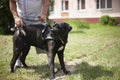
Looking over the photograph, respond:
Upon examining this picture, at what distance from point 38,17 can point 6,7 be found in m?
11.0

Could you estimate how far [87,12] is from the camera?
112 ft

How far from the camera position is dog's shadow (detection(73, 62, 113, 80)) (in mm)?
6194

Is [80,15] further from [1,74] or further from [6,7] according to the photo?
[1,74]

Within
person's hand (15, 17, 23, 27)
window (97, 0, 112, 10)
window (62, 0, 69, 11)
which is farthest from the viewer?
window (62, 0, 69, 11)

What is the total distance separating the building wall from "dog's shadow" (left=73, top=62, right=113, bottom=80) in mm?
25175

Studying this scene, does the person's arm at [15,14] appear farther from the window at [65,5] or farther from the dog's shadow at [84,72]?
the window at [65,5]

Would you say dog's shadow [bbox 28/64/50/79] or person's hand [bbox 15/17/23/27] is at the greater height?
person's hand [bbox 15/17/23/27]

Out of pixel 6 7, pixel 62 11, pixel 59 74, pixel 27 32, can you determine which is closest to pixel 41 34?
pixel 27 32

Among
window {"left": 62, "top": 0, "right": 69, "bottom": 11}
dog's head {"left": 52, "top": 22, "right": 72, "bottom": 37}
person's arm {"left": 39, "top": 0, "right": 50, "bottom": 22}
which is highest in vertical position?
person's arm {"left": 39, "top": 0, "right": 50, "bottom": 22}

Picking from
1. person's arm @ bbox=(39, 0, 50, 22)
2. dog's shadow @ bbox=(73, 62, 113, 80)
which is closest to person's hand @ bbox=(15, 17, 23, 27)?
person's arm @ bbox=(39, 0, 50, 22)

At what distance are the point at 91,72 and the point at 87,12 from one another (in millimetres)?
28097

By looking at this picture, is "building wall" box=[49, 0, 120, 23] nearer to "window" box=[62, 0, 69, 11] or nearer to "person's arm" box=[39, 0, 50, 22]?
"window" box=[62, 0, 69, 11]

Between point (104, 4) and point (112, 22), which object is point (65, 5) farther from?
point (112, 22)

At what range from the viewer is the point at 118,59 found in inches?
324
